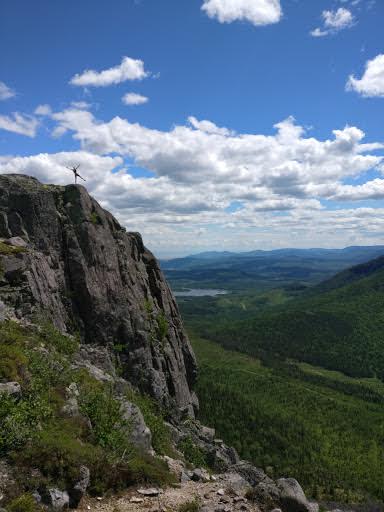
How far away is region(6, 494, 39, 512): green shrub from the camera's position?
15906 millimetres

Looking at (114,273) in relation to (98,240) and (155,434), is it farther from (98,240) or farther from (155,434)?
(155,434)

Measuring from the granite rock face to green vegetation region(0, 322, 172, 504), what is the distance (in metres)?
12.0

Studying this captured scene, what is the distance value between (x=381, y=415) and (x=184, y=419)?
176 meters

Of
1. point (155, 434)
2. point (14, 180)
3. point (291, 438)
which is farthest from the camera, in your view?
point (291, 438)

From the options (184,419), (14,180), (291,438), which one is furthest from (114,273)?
(291,438)

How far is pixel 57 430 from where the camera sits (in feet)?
72.7

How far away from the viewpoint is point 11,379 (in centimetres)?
2372

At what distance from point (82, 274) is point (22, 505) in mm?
33301

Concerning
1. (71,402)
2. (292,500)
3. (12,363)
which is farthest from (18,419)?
(292,500)

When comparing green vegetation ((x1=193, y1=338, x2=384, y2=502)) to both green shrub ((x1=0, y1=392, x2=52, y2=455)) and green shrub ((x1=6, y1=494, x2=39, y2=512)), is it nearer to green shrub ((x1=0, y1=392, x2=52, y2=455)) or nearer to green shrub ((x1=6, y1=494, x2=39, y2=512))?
green shrub ((x1=0, y1=392, x2=52, y2=455))

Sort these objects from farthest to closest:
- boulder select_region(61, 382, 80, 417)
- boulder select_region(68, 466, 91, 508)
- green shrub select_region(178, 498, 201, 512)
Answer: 1. boulder select_region(61, 382, 80, 417)
2. green shrub select_region(178, 498, 201, 512)
3. boulder select_region(68, 466, 91, 508)

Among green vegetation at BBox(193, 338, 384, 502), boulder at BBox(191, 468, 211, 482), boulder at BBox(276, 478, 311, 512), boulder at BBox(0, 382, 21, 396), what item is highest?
boulder at BBox(0, 382, 21, 396)

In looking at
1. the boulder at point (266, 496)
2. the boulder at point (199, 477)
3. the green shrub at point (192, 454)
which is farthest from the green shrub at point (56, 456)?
the green shrub at point (192, 454)

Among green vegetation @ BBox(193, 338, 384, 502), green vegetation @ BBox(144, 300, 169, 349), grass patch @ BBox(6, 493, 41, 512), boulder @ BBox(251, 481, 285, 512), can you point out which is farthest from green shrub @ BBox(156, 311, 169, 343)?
green vegetation @ BBox(193, 338, 384, 502)
